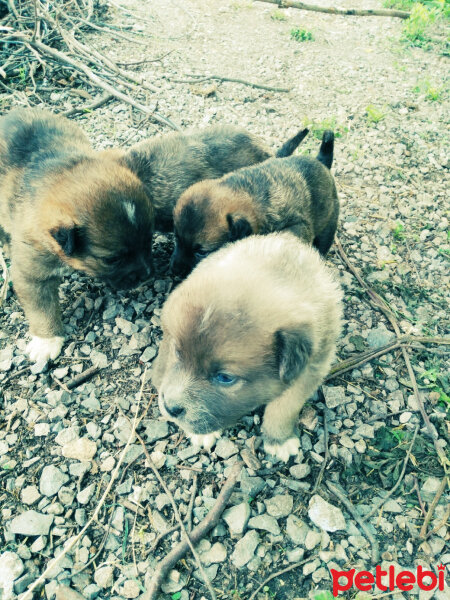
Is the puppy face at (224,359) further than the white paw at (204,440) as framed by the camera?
No

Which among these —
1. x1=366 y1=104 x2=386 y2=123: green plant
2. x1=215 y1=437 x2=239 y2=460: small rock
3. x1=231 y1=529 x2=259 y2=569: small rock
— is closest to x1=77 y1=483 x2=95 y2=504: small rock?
x1=215 y1=437 x2=239 y2=460: small rock

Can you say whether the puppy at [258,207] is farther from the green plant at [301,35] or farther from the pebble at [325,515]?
the green plant at [301,35]

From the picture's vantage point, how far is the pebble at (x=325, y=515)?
2.88 m

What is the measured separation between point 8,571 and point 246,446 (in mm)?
1579

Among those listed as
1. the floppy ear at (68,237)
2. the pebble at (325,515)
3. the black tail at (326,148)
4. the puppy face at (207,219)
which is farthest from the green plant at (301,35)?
the pebble at (325,515)

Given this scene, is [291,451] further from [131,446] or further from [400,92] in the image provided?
[400,92]

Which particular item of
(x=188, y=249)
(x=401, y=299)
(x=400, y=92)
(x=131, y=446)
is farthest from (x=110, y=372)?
(x=400, y=92)

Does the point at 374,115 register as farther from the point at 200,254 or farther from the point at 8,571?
the point at 8,571

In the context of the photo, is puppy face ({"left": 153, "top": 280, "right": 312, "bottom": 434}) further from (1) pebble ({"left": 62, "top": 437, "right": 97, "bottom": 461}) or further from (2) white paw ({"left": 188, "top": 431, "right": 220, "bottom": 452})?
(1) pebble ({"left": 62, "top": 437, "right": 97, "bottom": 461})

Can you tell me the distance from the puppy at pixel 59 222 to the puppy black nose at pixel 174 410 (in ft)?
4.85

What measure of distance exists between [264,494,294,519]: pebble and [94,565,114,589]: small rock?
3.26 feet

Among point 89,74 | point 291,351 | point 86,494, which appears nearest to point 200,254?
point 291,351

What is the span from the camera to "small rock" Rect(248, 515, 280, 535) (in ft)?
9.37

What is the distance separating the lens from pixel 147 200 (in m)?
3.74
